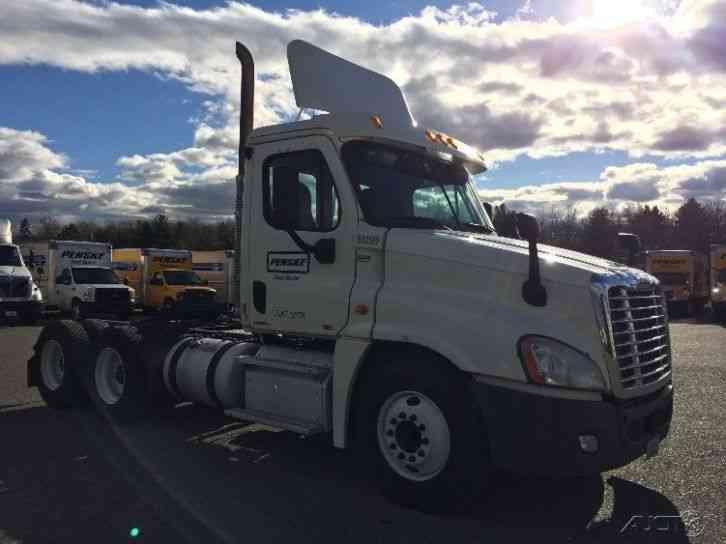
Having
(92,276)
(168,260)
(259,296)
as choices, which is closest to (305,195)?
(259,296)

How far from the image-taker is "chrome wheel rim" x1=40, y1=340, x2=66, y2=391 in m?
8.37

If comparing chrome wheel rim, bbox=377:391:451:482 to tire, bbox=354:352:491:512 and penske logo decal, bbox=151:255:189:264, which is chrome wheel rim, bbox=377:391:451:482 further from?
penske logo decal, bbox=151:255:189:264

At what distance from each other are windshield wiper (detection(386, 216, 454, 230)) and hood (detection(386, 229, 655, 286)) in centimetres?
13

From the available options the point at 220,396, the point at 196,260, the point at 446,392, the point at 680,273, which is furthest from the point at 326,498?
the point at 196,260

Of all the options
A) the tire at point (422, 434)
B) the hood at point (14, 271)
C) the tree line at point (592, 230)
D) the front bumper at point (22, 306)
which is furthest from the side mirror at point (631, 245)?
the tree line at point (592, 230)

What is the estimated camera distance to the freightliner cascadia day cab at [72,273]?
77.1 ft

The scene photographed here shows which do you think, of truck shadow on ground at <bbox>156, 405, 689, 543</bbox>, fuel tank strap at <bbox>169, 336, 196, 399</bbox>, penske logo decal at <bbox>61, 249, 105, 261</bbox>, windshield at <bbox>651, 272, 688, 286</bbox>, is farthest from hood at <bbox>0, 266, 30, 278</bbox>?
windshield at <bbox>651, 272, 688, 286</bbox>

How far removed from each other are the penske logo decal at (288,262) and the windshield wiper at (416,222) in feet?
2.70

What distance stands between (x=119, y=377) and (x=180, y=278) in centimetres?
2121

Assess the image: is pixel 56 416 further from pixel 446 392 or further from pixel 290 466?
pixel 446 392

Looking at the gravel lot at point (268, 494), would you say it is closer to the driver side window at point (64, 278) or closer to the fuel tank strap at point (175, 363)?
the fuel tank strap at point (175, 363)

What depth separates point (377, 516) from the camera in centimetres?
477

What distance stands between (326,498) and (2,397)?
5.79m

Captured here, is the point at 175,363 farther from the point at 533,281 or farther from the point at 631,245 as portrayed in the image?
the point at 631,245
